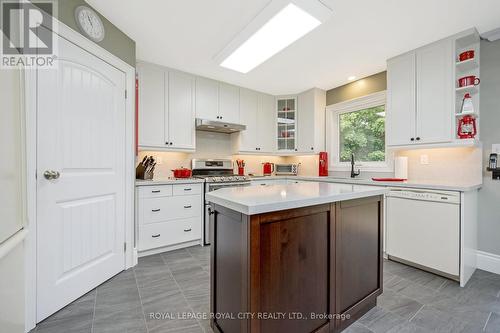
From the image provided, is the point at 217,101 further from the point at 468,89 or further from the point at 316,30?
the point at 468,89

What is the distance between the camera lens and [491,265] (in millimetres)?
2355

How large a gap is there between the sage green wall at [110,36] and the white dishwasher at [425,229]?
339cm

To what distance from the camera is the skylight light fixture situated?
1982mm

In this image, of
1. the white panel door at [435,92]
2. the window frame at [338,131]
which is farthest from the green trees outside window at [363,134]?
the white panel door at [435,92]

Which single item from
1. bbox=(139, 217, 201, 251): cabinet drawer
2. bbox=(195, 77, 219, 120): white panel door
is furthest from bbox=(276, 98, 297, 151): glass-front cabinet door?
bbox=(139, 217, 201, 251): cabinet drawer

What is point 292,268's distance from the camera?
121cm

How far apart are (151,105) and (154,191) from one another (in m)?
1.18

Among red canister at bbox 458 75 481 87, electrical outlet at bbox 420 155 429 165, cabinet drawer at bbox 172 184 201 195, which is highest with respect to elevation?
Answer: red canister at bbox 458 75 481 87

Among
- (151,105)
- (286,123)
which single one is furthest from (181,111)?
(286,123)

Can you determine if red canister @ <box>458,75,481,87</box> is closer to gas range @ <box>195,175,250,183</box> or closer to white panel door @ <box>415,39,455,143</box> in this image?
white panel door @ <box>415,39,455,143</box>

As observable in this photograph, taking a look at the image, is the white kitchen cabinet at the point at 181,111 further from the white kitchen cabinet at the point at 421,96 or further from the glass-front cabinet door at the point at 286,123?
the white kitchen cabinet at the point at 421,96

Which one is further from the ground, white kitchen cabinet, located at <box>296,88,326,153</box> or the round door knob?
white kitchen cabinet, located at <box>296,88,326,153</box>

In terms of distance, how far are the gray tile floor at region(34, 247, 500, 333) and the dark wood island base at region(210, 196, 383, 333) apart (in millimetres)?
301

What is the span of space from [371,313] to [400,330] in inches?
8.0
